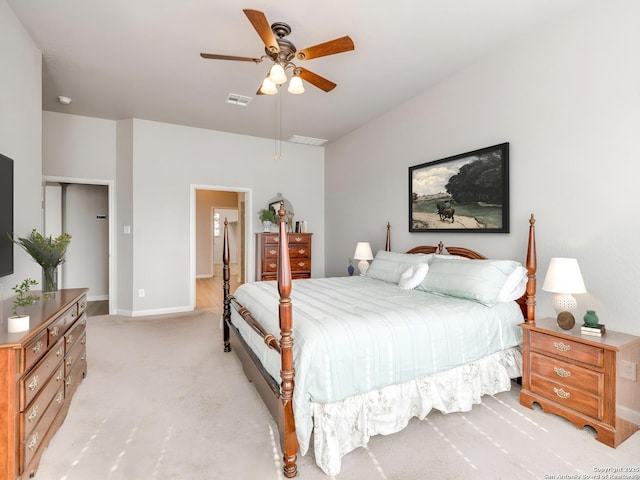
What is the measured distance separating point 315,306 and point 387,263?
1.52 metres

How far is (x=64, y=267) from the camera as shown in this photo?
575 centimetres

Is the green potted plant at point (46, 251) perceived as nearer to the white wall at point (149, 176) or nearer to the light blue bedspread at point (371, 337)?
the light blue bedspread at point (371, 337)

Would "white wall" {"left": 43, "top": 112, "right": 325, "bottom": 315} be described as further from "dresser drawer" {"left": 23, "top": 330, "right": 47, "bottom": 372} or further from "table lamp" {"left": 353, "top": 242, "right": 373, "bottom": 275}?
"dresser drawer" {"left": 23, "top": 330, "right": 47, "bottom": 372}

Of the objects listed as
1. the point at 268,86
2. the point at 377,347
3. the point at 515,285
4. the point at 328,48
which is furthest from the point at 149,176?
the point at 515,285

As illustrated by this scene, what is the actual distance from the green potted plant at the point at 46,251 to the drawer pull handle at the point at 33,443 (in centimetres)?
125

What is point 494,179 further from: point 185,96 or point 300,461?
point 185,96

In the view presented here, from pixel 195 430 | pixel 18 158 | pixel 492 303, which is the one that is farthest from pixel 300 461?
pixel 18 158

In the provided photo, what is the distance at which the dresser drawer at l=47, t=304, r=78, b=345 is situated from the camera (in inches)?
77.7

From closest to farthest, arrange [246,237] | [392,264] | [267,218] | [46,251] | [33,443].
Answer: [33,443], [46,251], [392,264], [267,218], [246,237]

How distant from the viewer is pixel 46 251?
2.47 metres

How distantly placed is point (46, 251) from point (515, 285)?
3.65 m

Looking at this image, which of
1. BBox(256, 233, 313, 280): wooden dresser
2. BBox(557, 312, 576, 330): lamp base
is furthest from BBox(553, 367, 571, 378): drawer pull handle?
BBox(256, 233, 313, 280): wooden dresser

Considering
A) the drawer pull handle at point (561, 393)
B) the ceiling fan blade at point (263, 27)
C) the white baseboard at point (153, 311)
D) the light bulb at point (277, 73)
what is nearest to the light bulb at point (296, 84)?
the light bulb at point (277, 73)

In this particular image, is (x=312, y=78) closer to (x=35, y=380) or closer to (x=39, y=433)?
(x=35, y=380)
